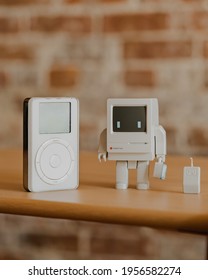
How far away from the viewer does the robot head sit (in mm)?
1277

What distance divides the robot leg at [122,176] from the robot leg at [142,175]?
25 millimetres

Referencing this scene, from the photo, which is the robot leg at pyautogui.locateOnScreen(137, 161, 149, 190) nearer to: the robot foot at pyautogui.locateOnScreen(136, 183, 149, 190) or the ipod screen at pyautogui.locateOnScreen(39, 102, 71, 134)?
the robot foot at pyautogui.locateOnScreen(136, 183, 149, 190)

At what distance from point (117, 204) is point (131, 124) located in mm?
208

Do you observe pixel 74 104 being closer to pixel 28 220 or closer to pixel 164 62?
pixel 164 62

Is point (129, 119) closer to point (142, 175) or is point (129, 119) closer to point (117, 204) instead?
point (142, 175)

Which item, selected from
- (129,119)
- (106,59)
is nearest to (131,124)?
(129,119)

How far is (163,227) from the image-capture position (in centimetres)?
108

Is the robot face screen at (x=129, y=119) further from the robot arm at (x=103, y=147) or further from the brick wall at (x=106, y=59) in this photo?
the brick wall at (x=106, y=59)

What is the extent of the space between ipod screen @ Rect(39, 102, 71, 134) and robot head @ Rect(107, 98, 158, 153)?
0.08 metres

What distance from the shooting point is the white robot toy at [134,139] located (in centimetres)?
128

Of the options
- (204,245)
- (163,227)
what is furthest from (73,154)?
(204,245)

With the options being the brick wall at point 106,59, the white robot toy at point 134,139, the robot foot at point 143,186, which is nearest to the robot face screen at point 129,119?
the white robot toy at point 134,139

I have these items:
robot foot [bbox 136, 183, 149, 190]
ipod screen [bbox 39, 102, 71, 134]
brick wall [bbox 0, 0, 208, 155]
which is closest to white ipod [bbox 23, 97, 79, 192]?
ipod screen [bbox 39, 102, 71, 134]

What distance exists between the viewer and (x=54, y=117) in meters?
1.29
